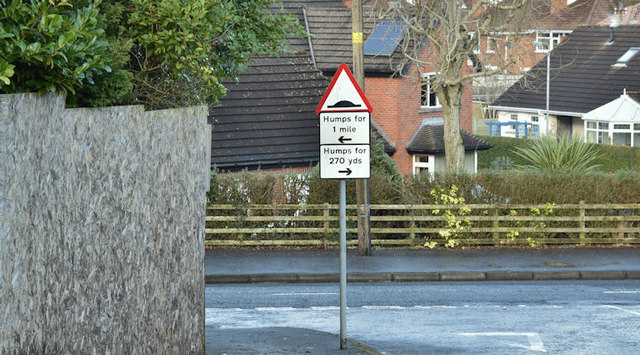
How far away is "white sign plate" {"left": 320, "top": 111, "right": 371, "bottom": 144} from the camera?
9.49m

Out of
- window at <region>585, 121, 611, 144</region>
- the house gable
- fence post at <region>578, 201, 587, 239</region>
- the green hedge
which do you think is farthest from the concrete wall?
window at <region>585, 121, 611, 144</region>

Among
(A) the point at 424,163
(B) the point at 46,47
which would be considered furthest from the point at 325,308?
(A) the point at 424,163

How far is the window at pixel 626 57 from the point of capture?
48000 millimetres

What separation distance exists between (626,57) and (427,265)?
3447cm

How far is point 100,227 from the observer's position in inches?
283

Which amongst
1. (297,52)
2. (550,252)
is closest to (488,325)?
(550,252)

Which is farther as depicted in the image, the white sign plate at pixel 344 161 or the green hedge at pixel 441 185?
the green hedge at pixel 441 185

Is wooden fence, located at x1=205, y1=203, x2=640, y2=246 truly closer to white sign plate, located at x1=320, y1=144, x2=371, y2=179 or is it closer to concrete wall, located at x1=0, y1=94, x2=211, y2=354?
white sign plate, located at x1=320, y1=144, x2=371, y2=179

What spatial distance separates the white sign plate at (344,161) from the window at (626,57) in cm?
4165

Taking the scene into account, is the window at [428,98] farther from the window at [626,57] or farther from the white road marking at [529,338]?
the white road marking at [529,338]

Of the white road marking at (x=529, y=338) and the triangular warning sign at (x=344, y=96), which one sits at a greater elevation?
A: the triangular warning sign at (x=344, y=96)

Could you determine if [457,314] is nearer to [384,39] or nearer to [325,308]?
[325,308]

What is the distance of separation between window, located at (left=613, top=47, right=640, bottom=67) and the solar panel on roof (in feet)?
57.0

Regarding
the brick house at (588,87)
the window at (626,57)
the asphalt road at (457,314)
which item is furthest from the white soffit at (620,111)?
the asphalt road at (457,314)
